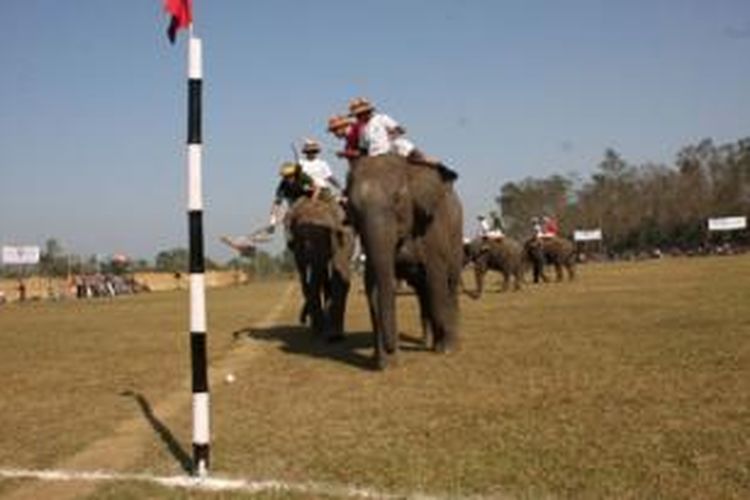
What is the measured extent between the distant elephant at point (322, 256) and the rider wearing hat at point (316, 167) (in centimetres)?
43

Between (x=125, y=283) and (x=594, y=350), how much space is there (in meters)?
76.6

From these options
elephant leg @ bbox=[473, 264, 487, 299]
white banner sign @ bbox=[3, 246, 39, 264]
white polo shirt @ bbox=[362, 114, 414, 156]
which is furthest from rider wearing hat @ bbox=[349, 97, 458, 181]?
white banner sign @ bbox=[3, 246, 39, 264]

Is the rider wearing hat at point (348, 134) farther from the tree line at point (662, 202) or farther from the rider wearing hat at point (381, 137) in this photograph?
the tree line at point (662, 202)

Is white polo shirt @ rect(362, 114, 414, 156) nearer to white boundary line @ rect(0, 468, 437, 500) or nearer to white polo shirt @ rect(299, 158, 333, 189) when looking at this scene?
white polo shirt @ rect(299, 158, 333, 189)

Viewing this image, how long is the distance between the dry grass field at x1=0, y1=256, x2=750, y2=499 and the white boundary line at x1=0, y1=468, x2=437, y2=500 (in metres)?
0.09

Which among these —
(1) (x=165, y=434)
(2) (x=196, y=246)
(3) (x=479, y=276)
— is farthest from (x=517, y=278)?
(2) (x=196, y=246)

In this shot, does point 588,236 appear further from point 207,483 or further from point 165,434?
point 207,483

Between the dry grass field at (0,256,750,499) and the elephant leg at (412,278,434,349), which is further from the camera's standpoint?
the elephant leg at (412,278,434,349)

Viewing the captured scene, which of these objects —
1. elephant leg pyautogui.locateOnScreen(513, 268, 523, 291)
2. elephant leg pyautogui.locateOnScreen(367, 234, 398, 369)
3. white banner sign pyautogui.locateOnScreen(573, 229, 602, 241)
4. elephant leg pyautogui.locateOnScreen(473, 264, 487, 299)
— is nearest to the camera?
elephant leg pyautogui.locateOnScreen(367, 234, 398, 369)

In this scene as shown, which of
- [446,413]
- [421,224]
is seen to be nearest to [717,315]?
[421,224]

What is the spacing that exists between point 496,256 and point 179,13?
85.1 ft

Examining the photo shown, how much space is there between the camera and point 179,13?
7930 millimetres

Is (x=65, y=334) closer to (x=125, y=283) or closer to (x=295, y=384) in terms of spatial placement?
(x=295, y=384)

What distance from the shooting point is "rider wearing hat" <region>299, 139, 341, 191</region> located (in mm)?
17362
